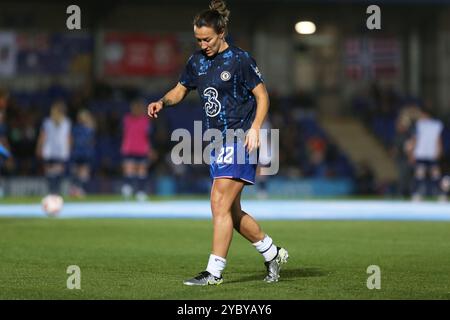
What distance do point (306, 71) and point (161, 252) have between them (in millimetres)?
28228

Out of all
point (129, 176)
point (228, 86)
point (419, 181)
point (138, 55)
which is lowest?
point (419, 181)

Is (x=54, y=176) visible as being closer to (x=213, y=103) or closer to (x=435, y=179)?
(x=435, y=179)

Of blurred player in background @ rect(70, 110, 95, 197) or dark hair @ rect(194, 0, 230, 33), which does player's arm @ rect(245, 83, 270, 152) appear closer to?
dark hair @ rect(194, 0, 230, 33)

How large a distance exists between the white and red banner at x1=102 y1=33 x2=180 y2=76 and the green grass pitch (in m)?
18.4

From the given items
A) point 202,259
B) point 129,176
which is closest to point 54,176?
point 129,176

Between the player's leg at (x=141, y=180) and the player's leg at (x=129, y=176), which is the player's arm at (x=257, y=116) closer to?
the player's leg at (x=141, y=180)

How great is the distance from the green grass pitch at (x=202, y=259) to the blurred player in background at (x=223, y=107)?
429 mm

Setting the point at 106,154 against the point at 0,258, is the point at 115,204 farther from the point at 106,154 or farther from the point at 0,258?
the point at 0,258

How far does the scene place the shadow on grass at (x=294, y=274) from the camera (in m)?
9.85

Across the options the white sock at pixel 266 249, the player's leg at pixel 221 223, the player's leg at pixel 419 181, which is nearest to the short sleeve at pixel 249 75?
the player's leg at pixel 221 223

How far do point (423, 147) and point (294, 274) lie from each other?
1580 centimetres

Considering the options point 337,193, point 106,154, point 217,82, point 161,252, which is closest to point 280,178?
point 337,193

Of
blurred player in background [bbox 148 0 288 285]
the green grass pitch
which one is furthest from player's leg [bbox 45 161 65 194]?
blurred player in background [bbox 148 0 288 285]

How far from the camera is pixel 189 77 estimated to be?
32.0ft
